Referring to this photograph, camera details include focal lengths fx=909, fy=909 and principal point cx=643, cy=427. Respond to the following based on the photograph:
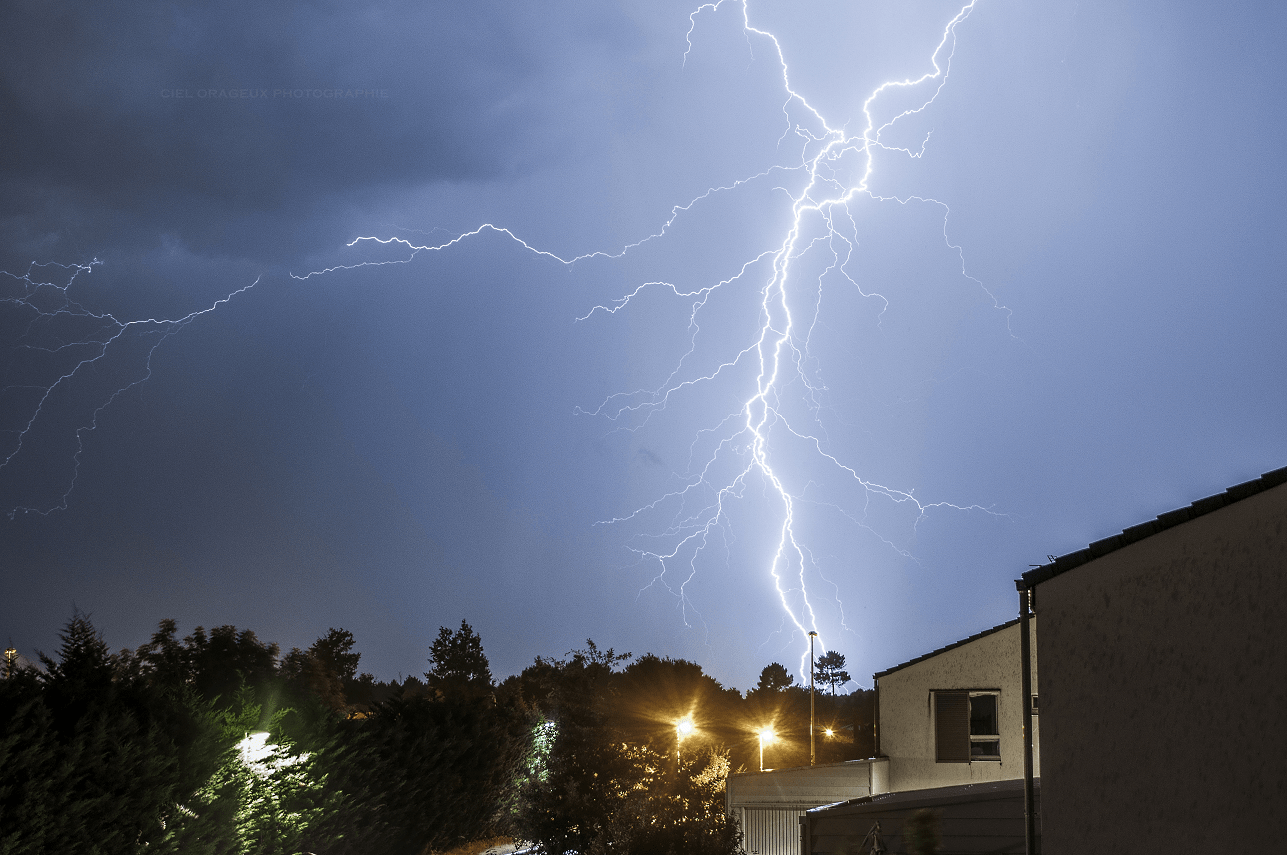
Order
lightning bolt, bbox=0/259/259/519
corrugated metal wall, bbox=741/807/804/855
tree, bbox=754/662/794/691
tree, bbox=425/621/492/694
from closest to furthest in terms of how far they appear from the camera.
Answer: corrugated metal wall, bbox=741/807/804/855 < lightning bolt, bbox=0/259/259/519 < tree, bbox=425/621/492/694 < tree, bbox=754/662/794/691

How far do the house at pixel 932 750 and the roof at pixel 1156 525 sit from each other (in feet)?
22.6

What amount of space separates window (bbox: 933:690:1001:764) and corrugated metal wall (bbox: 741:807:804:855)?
254cm

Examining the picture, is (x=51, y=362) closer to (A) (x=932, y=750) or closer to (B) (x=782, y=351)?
(B) (x=782, y=351)

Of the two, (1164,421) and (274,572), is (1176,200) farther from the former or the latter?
(274,572)

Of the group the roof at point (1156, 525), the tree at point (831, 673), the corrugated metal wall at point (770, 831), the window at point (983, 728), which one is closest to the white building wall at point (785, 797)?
the corrugated metal wall at point (770, 831)

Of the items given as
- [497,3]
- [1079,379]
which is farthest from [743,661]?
[1079,379]

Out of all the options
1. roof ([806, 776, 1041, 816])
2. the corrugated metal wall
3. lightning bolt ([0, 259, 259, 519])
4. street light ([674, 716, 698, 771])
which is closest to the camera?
roof ([806, 776, 1041, 816])

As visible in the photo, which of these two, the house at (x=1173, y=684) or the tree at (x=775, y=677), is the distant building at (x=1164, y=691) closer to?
the house at (x=1173, y=684)

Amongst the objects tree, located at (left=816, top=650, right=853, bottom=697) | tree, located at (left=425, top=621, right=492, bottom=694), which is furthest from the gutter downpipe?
tree, located at (left=816, top=650, right=853, bottom=697)

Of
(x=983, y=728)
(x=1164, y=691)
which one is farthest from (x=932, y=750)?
(x=1164, y=691)

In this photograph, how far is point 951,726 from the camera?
14.2 meters

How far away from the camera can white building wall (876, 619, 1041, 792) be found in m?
13.3

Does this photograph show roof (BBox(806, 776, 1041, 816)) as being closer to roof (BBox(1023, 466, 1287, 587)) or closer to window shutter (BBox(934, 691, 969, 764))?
roof (BBox(1023, 466, 1287, 587))

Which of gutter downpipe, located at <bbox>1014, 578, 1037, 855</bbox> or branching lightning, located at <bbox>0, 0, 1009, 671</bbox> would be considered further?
branching lightning, located at <bbox>0, 0, 1009, 671</bbox>
